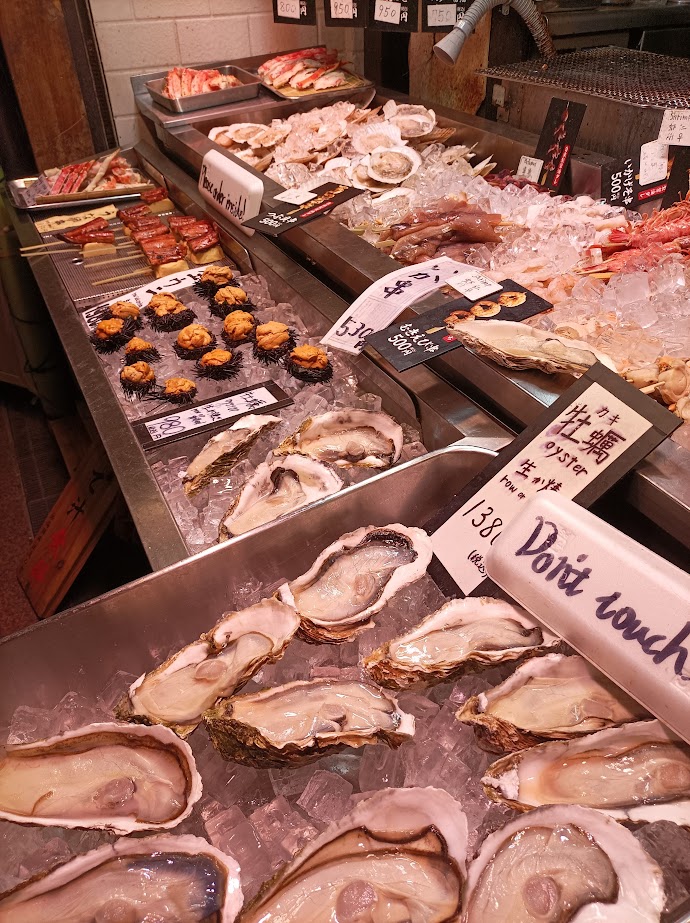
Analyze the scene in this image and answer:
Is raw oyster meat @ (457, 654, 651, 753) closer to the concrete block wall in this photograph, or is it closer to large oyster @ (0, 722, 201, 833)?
large oyster @ (0, 722, 201, 833)

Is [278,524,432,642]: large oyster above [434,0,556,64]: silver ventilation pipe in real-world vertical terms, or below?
below

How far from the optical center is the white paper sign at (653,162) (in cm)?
234

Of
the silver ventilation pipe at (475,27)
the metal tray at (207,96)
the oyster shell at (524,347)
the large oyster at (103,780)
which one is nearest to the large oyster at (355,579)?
the large oyster at (103,780)

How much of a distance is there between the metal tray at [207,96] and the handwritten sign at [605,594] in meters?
3.79

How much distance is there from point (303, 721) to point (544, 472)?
62cm

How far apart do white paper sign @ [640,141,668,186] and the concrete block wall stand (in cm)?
345

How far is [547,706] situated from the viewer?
1.00 meters

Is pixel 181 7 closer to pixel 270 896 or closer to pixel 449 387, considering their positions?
pixel 449 387

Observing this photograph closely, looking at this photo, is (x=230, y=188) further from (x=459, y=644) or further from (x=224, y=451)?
(x=459, y=644)

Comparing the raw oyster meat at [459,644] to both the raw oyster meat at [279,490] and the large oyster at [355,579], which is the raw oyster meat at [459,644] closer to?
the large oyster at [355,579]

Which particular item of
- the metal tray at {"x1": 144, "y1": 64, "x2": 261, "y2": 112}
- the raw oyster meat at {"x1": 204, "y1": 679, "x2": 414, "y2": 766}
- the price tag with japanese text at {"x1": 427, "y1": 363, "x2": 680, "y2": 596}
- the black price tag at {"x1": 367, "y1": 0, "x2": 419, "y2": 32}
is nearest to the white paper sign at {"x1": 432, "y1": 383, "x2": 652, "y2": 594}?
the price tag with japanese text at {"x1": 427, "y1": 363, "x2": 680, "y2": 596}

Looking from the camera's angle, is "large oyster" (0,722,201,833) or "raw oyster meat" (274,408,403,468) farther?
"raw oyster meat" (274,408,403,468)

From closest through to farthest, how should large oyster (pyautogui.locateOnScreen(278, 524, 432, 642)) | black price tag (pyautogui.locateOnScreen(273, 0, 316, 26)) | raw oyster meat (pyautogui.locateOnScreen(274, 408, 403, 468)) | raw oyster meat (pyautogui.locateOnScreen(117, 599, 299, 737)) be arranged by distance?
raw oyster meat (pyautogui.locateOnScreen(117, 599, 299, 737)), large oyster (pyautogui.locateOnScreen(278, 524, 432, 642)), raw oyster meat (pyautogui.locateOnScreen(274, 408, 403, 468)), black price tag (pyautogui.locateOnScreen(273, 0, 316, 26))

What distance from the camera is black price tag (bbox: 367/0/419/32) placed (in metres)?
3.33
